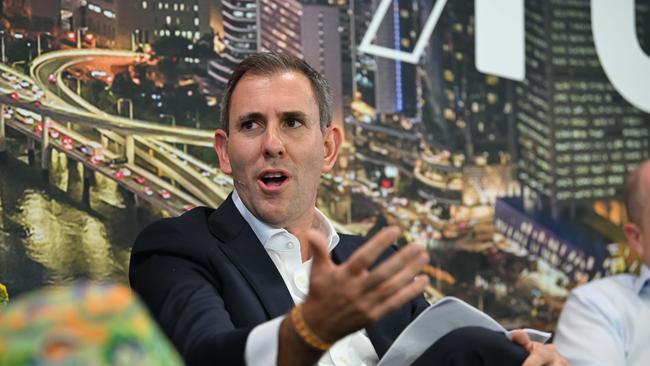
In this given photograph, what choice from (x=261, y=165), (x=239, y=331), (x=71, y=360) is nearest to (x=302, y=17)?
(x=261, y=165)

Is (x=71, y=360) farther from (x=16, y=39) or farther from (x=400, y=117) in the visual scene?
(x=400, y=117)

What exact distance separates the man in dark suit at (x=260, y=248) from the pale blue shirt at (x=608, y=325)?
298 millimetres

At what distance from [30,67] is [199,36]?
1.71 feet

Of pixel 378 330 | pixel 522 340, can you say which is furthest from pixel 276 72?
pixel 522 340

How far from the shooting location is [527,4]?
3469 mm

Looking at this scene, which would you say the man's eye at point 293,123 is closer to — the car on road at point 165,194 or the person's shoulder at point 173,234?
the person's shoulder at point 173,234

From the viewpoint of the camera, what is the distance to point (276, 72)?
76.2 inches

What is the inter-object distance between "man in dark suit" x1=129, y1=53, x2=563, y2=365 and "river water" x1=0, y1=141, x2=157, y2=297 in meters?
0.82

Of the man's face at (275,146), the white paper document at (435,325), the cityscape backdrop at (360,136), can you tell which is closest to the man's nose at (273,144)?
the man's face at (275,146)

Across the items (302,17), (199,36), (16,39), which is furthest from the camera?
(302,17)

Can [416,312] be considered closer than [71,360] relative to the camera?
No

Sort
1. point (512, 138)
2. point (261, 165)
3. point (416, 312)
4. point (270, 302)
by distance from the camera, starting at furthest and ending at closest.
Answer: point (512, 138), point (416, 312), point (261, 165), point (270, 302)

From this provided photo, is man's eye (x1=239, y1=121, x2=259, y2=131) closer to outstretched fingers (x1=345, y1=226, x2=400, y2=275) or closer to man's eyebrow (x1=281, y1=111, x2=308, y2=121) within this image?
man's eyebrow (x1=281, y1=111, x2=308, y2=121)

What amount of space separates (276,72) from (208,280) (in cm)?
48
